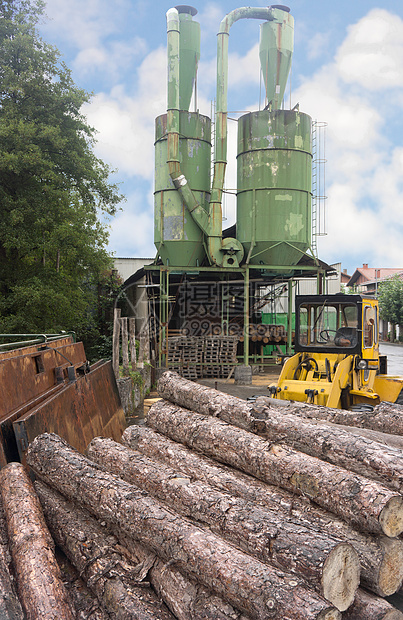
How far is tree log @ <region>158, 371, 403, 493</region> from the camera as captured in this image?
479cm

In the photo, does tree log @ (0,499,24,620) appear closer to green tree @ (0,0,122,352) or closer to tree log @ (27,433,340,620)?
tree log @ (27,433,340,620)

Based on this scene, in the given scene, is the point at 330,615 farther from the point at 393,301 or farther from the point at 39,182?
the point at 393,301

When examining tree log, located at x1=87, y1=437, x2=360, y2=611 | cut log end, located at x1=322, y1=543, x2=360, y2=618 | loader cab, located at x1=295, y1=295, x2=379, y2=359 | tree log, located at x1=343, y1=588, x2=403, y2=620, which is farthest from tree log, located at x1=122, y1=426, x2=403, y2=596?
loader cab, located at x1=295, y1=295, x2=379, y2=359

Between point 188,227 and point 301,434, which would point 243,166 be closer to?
point 188,227

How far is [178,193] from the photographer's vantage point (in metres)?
18.6

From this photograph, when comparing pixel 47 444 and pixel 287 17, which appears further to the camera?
pixel 287 17

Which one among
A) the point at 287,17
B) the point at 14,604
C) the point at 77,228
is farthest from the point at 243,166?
the point at 14,604

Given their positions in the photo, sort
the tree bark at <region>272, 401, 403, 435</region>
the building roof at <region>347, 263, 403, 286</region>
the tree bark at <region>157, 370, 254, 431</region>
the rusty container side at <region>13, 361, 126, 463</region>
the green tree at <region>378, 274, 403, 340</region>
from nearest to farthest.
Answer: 1. the rusty container side at <region>13, 361, 126, 463</region>
2. the tree bark at <region>157, 370, 254, 431</region>
3. the tree bark at <region>272, 401, 403, 435</region>
4. the green tree at <region>378, 274, 403, 340</region>
5. the building roof at <region>347, 263, 403, 286</region>

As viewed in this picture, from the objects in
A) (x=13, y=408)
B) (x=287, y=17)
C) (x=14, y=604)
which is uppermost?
(x=287, y=17)

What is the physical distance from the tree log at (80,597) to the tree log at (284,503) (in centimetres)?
153

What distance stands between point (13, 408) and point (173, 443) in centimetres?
195

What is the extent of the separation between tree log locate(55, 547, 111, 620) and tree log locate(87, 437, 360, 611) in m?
1.02

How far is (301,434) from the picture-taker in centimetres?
544

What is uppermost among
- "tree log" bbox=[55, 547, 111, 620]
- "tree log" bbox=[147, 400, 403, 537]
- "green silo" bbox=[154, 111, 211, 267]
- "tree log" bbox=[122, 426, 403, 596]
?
"green silo" bbox=[154, 111, 211, 267]
